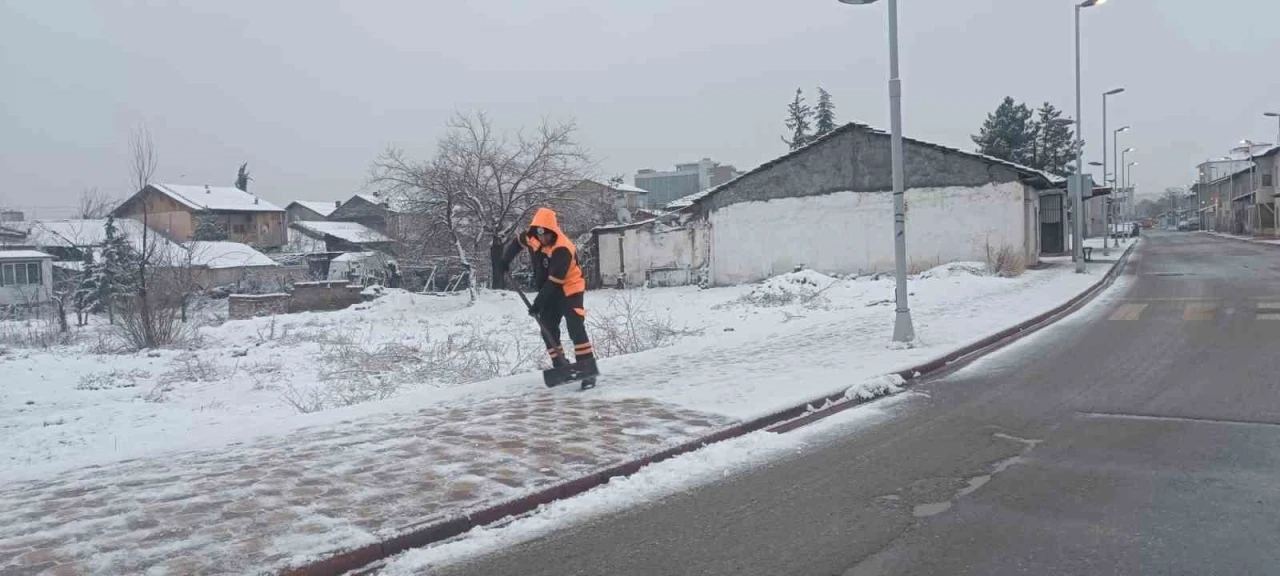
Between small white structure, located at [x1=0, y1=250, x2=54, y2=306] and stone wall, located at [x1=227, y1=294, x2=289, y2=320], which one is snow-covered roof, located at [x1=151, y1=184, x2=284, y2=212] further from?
stone wall, located at [x1=227, y1=294, x2=289, y2=320]

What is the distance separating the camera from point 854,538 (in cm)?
456

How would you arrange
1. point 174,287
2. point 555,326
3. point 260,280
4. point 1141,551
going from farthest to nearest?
1. point 260,280
2. point 174,287
3. point 555,326
4. point 1141,551

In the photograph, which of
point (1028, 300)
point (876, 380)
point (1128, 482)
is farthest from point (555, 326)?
point (1028, 300)

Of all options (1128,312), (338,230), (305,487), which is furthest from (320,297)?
(338,230)

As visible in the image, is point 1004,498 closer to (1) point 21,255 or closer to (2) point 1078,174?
(2) point 1078,174

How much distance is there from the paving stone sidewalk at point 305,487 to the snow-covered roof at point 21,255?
131ft

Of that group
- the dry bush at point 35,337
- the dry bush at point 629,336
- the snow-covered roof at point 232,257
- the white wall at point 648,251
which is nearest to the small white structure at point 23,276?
the snow-covered roof at point 232,257

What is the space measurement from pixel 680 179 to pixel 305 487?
9012 centimetres

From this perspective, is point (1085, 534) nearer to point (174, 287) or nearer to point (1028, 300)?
point (1028, 300)

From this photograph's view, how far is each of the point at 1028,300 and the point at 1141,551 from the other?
13897 millimetres

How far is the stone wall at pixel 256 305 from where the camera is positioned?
29234mm

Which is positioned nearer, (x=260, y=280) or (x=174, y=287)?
(x=174, y=287)

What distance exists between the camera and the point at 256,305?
29.6 m

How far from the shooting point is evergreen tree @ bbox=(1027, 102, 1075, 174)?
6475cm
